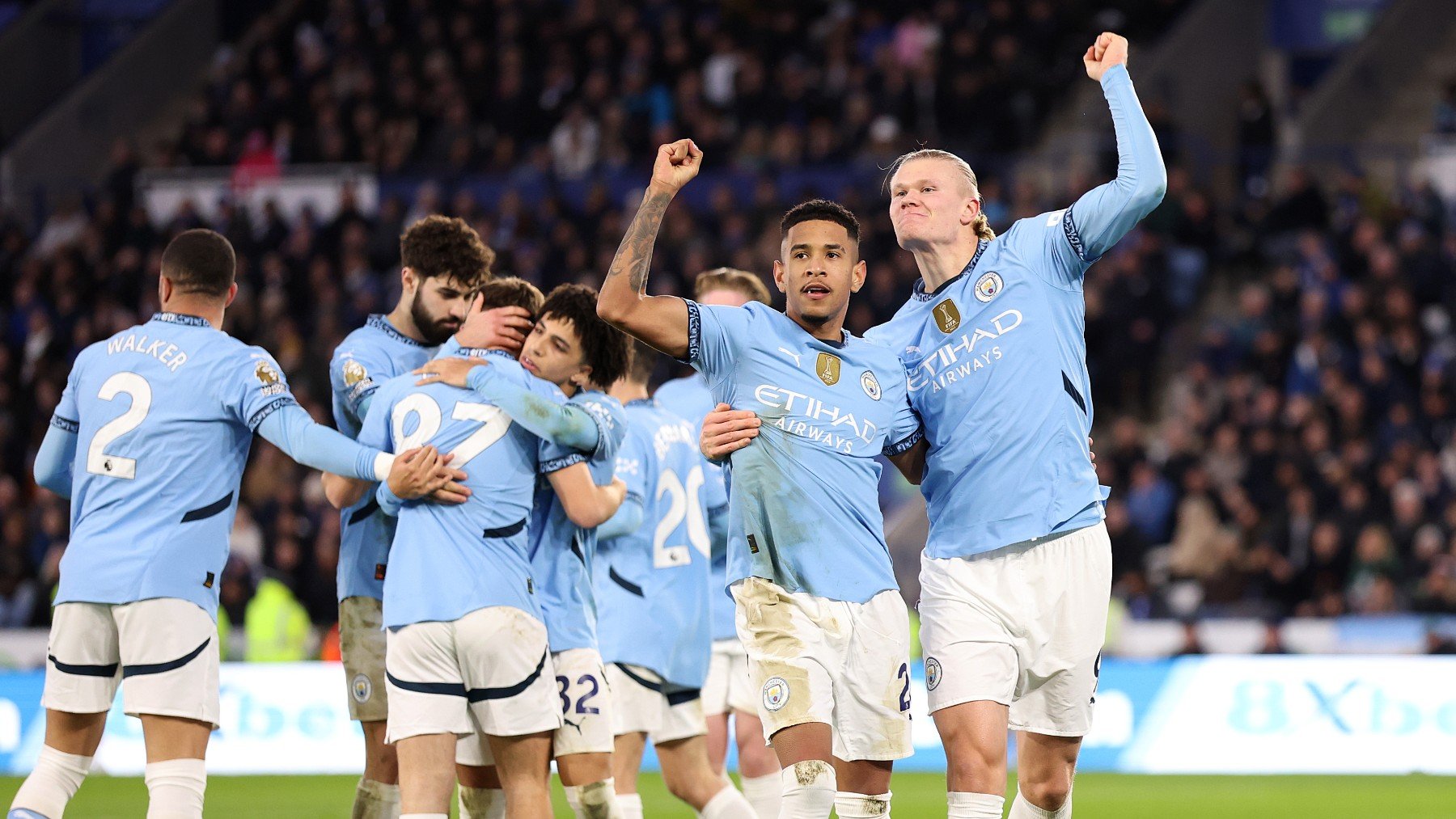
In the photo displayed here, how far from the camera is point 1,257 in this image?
22.6 metres

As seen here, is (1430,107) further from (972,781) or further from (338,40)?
(972,781)

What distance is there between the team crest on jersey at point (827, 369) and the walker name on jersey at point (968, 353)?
475mm

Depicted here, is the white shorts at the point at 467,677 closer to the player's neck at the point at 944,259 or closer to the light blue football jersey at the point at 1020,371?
the light blue football jersey at the point at 1020,371

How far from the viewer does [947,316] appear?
6609 millimetres

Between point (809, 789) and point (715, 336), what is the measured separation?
1553mm

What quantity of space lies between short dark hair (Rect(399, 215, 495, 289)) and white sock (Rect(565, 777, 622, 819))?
209 cm

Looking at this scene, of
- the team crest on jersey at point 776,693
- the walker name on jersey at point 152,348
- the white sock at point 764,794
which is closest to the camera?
the team crest on jersey at point 776,693

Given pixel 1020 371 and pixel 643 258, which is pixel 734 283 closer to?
pixel 1020 371

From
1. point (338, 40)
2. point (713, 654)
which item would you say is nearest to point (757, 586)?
point (713, 654)

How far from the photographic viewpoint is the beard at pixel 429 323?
297 inches

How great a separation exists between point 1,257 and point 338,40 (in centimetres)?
540

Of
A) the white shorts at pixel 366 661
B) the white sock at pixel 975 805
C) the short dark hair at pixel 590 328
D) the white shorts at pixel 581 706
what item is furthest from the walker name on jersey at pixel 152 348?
the white sock at pixel 975 805

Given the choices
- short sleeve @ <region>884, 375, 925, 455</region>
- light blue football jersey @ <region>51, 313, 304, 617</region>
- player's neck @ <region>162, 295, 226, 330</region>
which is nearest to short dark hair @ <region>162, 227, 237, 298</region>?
player's neck @ <region>162, 295, 226, 330</region>

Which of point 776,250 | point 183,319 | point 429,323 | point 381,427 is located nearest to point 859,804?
point 381,427
